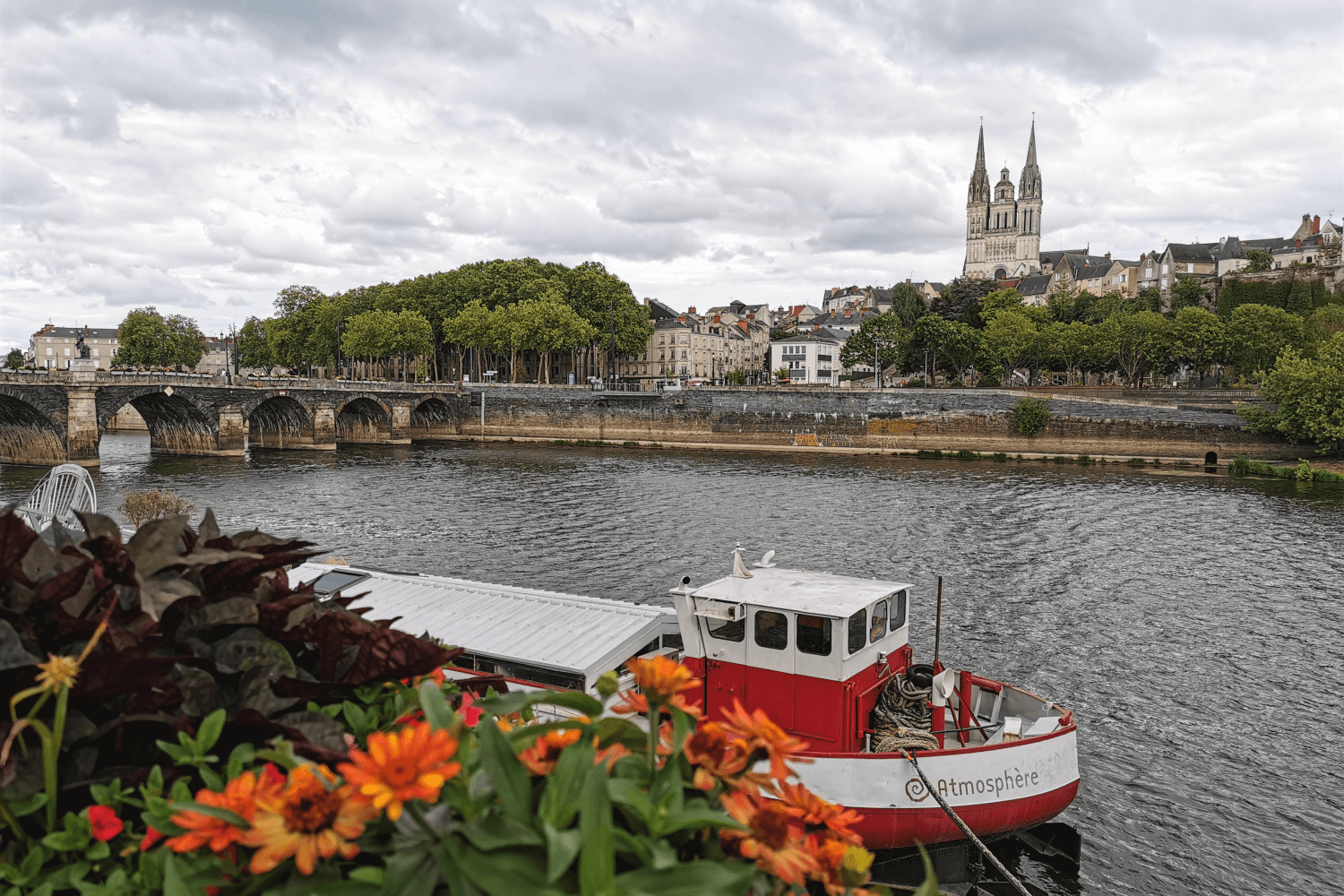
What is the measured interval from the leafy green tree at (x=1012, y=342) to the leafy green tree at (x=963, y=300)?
57.1 ft

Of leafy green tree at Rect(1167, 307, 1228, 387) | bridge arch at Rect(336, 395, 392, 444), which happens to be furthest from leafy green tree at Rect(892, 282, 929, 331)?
bridge arch at Rect(336, 395, 392, 444)

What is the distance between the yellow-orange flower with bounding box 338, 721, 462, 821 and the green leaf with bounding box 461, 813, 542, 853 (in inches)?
5.3

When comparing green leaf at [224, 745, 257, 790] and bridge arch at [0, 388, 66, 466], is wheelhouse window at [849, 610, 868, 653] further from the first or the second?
bridge arch at [0, 388, 66, 466]

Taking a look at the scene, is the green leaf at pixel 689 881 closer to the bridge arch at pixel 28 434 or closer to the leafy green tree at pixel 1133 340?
the bridge arch at pixel 28 434

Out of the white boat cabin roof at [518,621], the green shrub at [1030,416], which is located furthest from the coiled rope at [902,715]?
the green shrub at [1030,416]

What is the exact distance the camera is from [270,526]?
130 ft

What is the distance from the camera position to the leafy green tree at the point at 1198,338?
3371 inches

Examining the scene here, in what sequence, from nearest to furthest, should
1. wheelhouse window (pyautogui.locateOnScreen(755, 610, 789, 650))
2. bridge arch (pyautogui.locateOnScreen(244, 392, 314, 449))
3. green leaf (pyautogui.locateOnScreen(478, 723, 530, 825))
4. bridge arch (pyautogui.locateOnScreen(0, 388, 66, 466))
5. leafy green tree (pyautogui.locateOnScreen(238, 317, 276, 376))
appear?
green leaf (pyautogui.locateOnScreen(478, 723, 530, 825)), wheelhouse window (pyautogui.locateOnScreen(755, 610, 789, 650)), bridge arch (pyautogui.locateOnScreen(0, 388, 66, 466)), bridge arch (pyautogui.locateOnScreen(244, 392, 314, 449)), leafy green tree (pyautogui.locateOnScreen(238, 317, 276, 376))

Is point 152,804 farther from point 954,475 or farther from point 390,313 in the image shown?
point 390,313

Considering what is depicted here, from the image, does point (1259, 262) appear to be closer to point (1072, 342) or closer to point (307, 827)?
point (1072, 342)

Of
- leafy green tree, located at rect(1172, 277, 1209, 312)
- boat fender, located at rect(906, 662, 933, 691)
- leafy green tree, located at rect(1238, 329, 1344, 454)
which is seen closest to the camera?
boat fender, located at rect(906, 662, 933, 691)

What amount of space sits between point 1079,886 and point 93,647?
602 inches

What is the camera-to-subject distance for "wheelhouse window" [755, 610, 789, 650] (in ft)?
44.1

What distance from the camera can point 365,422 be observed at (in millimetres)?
90625
